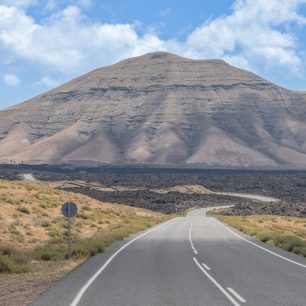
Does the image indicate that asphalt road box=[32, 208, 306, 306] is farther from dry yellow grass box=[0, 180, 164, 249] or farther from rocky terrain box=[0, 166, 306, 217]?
rocky terrain box=[0, 166, 306, 217]

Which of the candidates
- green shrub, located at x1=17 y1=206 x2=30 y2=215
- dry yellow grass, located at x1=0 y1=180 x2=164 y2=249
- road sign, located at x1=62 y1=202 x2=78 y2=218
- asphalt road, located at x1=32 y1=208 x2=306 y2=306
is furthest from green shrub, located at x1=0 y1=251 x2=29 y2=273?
green shrub, located at x1=17 y1=206 x2=30 y2=215

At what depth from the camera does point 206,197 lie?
390 feet

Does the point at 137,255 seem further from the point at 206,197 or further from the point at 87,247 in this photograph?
the point at 206,197

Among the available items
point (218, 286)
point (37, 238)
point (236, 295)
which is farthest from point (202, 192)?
point (236, 295)

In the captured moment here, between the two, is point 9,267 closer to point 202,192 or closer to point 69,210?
point 69,210

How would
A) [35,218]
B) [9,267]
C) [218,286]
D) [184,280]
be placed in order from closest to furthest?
1. [218,286]
2. [184,280]
3. [9,267]
4. [35,218]

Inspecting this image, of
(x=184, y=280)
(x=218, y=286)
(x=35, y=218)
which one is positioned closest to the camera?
(x=218, y=286)

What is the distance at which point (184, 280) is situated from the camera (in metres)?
15.5

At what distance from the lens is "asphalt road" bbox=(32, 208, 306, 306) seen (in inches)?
484

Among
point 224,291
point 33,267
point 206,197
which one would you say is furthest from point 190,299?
point 206,197

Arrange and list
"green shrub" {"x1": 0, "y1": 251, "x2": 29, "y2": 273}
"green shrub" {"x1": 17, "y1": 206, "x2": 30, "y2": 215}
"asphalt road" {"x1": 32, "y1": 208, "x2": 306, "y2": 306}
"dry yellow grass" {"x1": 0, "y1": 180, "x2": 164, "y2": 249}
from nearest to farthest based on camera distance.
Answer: "asphalt road" {"x1": 32, "y1": 208, "x2": 306, "y2": 306} < "green shrub" {"x1": 0, "y1": 251, "x2": 29, "y2": 273} < "dry yellow grass" {"x1": 0, "y1": 180, "x2": 164, "y2": 249} < "green shrub" {"x1": 17, "y1": 206, "x2": 30, "y2": 215}

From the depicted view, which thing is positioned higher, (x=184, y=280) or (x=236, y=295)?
(x=236, y=295)

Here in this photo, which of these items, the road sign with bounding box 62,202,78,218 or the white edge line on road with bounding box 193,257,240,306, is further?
the road sign with bounding box 62,202,78,218

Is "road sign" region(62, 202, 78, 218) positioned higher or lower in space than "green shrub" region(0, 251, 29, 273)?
higher
